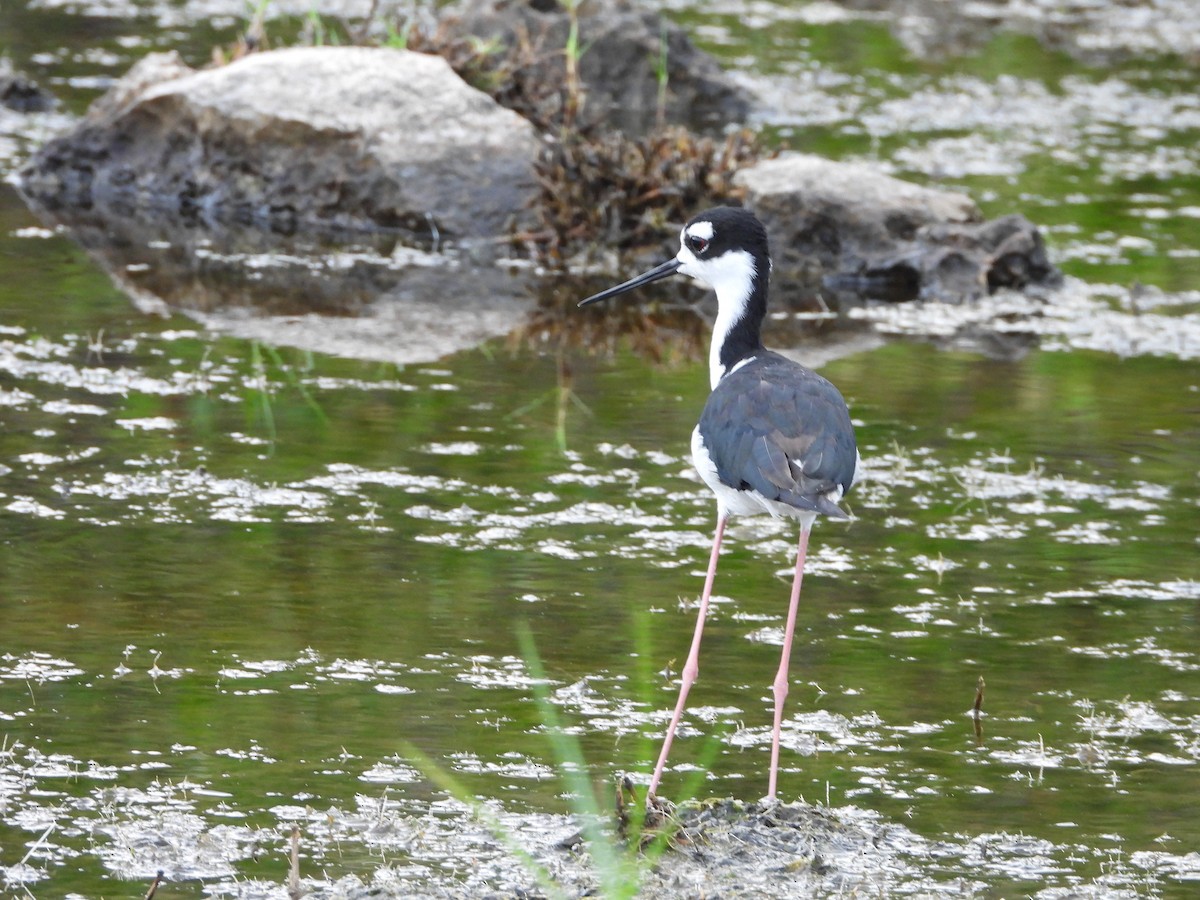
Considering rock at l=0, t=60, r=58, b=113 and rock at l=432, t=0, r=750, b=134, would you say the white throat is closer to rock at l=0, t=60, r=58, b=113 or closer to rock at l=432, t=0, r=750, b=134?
rock at l=0, t=60, r=58, b=113

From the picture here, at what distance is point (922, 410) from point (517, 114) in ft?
14.8

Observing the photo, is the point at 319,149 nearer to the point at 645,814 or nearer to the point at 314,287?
the point at 314,287

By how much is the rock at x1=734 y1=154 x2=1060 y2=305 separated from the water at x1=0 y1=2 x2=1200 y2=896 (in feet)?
1.05

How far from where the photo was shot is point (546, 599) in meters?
6.18

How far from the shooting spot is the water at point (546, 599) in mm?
4633

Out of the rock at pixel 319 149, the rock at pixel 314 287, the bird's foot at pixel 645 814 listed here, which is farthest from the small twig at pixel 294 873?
the rock at pixel 319 149

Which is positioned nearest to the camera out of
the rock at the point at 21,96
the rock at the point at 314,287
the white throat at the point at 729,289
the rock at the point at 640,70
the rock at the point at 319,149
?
the white throat at the point at 729,289

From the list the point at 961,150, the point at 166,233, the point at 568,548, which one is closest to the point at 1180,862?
the point at 568,548

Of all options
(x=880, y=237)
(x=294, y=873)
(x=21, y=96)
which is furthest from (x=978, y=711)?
(x=21, y=96)

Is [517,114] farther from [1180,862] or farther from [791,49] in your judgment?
[1180,862]

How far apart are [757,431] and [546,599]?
1.38m

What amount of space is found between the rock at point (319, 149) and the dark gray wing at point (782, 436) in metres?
6.18

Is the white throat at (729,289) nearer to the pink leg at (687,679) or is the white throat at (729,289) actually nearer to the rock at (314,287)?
the pink leg at (687,679)

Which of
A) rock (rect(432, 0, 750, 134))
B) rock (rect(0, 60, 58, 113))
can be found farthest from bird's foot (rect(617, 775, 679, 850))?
rock (rect(432, 0, 750, 134))
